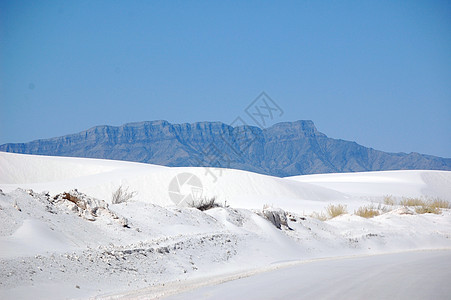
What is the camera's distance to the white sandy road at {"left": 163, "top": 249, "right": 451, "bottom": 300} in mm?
6645

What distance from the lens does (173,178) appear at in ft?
107

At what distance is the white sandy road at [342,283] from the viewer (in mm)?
6645

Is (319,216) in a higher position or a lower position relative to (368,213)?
lower

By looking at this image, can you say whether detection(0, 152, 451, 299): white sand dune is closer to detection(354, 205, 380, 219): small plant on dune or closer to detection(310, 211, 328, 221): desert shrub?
detection(310, 211, 328, 221): desert shrub

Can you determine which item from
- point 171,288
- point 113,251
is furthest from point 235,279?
point 113,251

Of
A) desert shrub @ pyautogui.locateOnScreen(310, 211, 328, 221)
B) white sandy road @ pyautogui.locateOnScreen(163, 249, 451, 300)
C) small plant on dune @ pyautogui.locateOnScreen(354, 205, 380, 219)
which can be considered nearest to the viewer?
white sandy road @ pyautogui.locateOnScreen(163, 249, 451, 300)

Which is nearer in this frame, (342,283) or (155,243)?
(342,283)

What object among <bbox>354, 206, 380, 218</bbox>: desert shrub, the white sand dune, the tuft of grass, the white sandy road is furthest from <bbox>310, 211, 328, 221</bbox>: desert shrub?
the white sandy road

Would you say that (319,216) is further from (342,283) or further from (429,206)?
(342,283)

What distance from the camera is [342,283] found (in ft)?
25.1

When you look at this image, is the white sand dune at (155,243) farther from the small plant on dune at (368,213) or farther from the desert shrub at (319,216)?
the small plant on dune at (368,213)

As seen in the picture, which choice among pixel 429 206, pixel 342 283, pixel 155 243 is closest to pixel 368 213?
pixel 429 206

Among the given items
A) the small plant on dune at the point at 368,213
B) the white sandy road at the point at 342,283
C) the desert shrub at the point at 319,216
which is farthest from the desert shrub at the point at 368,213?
the white sandy road at the point at 342,283

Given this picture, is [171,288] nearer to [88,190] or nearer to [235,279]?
[235,279]
